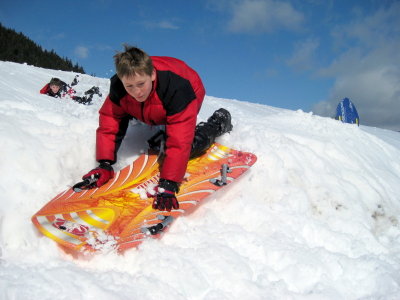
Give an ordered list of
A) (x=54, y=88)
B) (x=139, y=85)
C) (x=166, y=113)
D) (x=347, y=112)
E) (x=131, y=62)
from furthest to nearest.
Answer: (x=347, y=112) → (x=54, y=88) → (x=166, y=113) → (x=139, y=85) → (x=131, y=62)

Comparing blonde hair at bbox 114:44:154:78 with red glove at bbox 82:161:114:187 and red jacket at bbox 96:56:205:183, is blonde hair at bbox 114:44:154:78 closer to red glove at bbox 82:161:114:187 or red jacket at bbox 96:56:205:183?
red jacket at bbox 96:56:205:183

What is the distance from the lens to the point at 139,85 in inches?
105

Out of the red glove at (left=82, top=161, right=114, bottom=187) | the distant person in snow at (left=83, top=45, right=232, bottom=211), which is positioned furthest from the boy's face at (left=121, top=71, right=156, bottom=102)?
the red glove at (left=82, top=161, right=114, bottom=187)

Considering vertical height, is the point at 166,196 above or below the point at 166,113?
below

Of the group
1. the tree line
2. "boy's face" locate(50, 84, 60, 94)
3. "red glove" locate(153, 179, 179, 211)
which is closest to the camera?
"red glove" locate(153, 179, 179, 211)

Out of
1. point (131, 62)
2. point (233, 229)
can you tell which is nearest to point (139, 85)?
point (131, 62)

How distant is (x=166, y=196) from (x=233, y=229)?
0.59m

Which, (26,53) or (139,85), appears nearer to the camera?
(139,85)

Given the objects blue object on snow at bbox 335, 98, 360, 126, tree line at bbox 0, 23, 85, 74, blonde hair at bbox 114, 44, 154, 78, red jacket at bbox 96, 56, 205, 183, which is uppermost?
tree line at bbox 0, 23, 85, 74

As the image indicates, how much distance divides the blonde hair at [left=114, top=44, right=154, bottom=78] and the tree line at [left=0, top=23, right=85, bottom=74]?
51.6 m

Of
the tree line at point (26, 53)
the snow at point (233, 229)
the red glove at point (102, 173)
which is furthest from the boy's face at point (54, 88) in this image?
the tree line at point (26, 53)

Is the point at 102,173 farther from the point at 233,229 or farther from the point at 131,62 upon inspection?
the point at 233,229

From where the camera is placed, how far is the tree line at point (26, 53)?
160 feet

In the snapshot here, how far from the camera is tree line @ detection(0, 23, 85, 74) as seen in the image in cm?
4891
